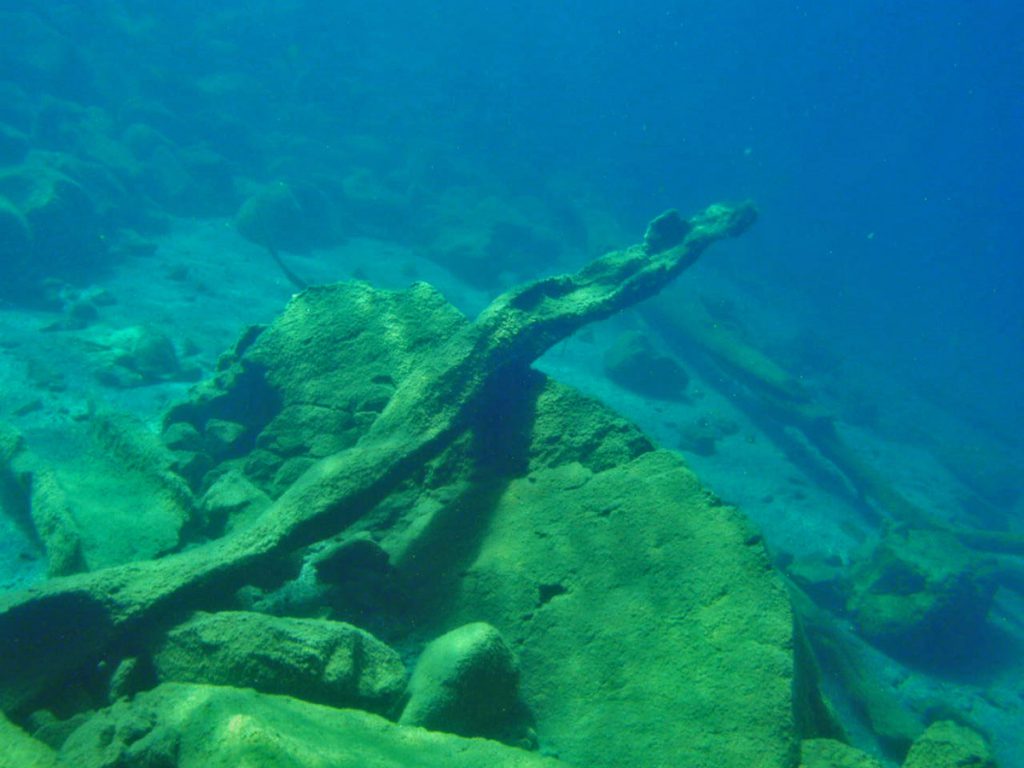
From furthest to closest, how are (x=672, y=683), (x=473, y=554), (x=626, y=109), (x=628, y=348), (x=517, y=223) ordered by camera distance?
(x=626, y=109)
(x=517, y=223)
(x=628, y=348)
(x=473, y=554)
(x=672, y=683)

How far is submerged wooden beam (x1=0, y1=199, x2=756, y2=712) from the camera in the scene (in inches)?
108

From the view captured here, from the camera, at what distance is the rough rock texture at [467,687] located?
8.70ft

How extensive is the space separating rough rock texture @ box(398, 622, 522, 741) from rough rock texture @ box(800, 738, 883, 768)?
4.51 feet

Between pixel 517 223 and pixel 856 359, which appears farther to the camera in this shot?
pixel 856 359

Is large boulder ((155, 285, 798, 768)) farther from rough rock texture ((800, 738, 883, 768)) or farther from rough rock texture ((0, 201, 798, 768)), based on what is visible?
rough rock texture ((800, 738, 883, 768))

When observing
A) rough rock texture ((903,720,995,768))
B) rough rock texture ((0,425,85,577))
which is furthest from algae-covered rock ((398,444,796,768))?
rough rock texture ((0,425,85,577))

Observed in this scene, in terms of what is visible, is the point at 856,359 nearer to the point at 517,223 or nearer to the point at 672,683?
the point at 517,223

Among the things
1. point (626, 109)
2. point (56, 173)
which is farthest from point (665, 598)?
point (626, 109)

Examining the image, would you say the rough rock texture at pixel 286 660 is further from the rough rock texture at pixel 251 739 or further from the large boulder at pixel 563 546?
the large boulder at pixel 563 546

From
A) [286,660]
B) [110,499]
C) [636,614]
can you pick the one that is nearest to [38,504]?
[110,499]

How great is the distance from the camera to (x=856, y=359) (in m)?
32.7

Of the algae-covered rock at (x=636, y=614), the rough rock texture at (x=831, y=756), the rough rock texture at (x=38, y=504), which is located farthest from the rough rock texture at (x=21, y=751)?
the rough rock texture at (x=831, y=756)

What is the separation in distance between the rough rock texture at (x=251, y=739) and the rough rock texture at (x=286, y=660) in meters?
0.21

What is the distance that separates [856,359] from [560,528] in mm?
34371
